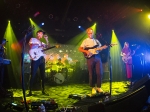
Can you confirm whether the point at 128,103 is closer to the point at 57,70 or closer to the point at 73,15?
the point at 57,70

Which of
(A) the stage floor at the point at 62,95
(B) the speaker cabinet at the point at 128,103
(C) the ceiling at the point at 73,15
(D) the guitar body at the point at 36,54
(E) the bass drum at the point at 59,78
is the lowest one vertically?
(A) the stage floor at the point at 62,95

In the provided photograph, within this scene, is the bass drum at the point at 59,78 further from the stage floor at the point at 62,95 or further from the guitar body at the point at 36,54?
the guitar body at the point at 36,54

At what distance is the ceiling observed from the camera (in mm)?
9977

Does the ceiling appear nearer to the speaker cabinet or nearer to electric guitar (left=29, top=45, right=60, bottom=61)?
electric guitar (left=29, top=45, right=60, bottom=61)

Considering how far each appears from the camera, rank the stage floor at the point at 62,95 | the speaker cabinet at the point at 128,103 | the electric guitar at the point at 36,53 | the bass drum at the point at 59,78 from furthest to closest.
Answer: the bass drum at the point at 59,78 < the electric guitar at the point at 36,53 < the stage floor at the point at 62,95 < the speaker cabinet at the point at 128,103

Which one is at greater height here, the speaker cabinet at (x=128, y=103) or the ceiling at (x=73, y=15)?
the ceiling at (x=73, y=15)

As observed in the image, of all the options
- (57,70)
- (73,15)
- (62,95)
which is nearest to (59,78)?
(57,70)

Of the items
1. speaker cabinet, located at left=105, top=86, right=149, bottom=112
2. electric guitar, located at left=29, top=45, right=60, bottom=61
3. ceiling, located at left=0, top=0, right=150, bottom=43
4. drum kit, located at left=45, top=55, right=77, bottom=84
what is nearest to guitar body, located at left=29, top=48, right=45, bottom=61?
electric guitar, located at left=29, top=45, right=60, bottom=61

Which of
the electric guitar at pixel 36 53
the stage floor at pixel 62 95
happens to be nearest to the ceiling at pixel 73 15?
the stage floor at pixel 62 95

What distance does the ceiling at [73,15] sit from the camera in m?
9.98

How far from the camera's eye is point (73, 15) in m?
11.4

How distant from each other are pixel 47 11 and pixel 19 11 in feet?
5.40

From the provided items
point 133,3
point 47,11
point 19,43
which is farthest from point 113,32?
point 19,43

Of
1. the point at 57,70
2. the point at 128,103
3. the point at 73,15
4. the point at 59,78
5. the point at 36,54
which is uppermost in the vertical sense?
the point at 73,15
